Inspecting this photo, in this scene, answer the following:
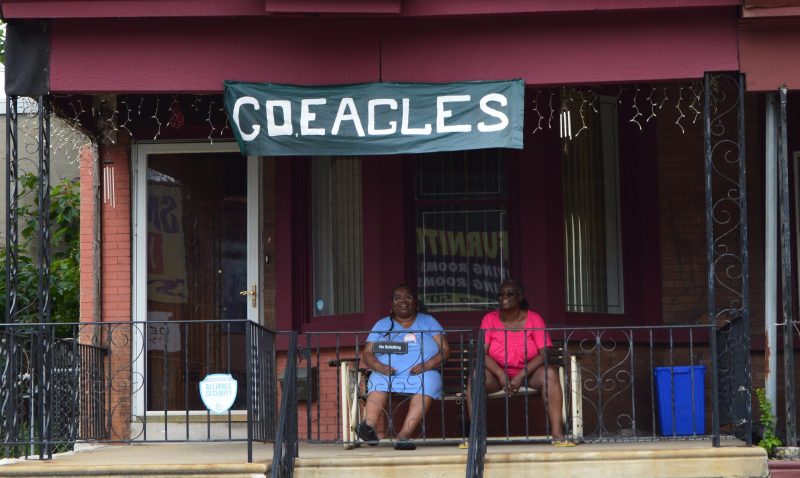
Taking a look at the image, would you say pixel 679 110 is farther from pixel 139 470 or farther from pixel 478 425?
pixel 139 470

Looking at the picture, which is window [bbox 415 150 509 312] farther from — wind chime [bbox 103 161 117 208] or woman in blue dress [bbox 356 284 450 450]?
wind chime [bbox 103 161 117 208]

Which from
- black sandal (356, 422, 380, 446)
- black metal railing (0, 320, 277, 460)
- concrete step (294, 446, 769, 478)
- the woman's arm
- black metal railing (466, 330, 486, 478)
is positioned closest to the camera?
black metal railing (466, 330, 486, 478)

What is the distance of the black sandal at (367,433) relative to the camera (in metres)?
9.80

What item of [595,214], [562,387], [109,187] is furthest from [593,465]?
[109,187]

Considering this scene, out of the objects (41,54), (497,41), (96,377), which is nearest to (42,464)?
(96,377)

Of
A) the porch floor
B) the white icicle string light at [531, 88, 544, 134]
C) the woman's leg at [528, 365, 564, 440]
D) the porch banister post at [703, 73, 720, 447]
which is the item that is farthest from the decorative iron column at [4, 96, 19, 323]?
the porch banister post at [703, 73, 720, 447]

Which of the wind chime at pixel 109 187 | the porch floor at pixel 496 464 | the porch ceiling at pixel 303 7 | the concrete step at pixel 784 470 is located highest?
the porch ceiling at pixel 303 7

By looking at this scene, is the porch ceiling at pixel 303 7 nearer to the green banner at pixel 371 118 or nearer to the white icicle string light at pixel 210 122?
the green banner at pixel 371 118

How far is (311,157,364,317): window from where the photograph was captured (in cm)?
1184

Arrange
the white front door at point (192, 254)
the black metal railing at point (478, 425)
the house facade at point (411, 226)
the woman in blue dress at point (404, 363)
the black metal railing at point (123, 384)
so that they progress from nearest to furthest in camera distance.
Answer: the black metal railing at point (478, 425) < the black metal railing at point (123, 384) < the woman in blue dress at point (404, 363) < the house facade at point (411, 226) < the white front door at point (192, 254)

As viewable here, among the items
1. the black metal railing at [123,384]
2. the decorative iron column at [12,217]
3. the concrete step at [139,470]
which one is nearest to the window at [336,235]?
the black metal railing at [123,384]

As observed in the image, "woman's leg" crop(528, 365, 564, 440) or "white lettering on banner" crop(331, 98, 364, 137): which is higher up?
"white lettering on banner" crop(331, 98, 364, 137)

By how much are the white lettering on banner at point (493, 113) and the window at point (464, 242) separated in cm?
224

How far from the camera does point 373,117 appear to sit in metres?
9.73
